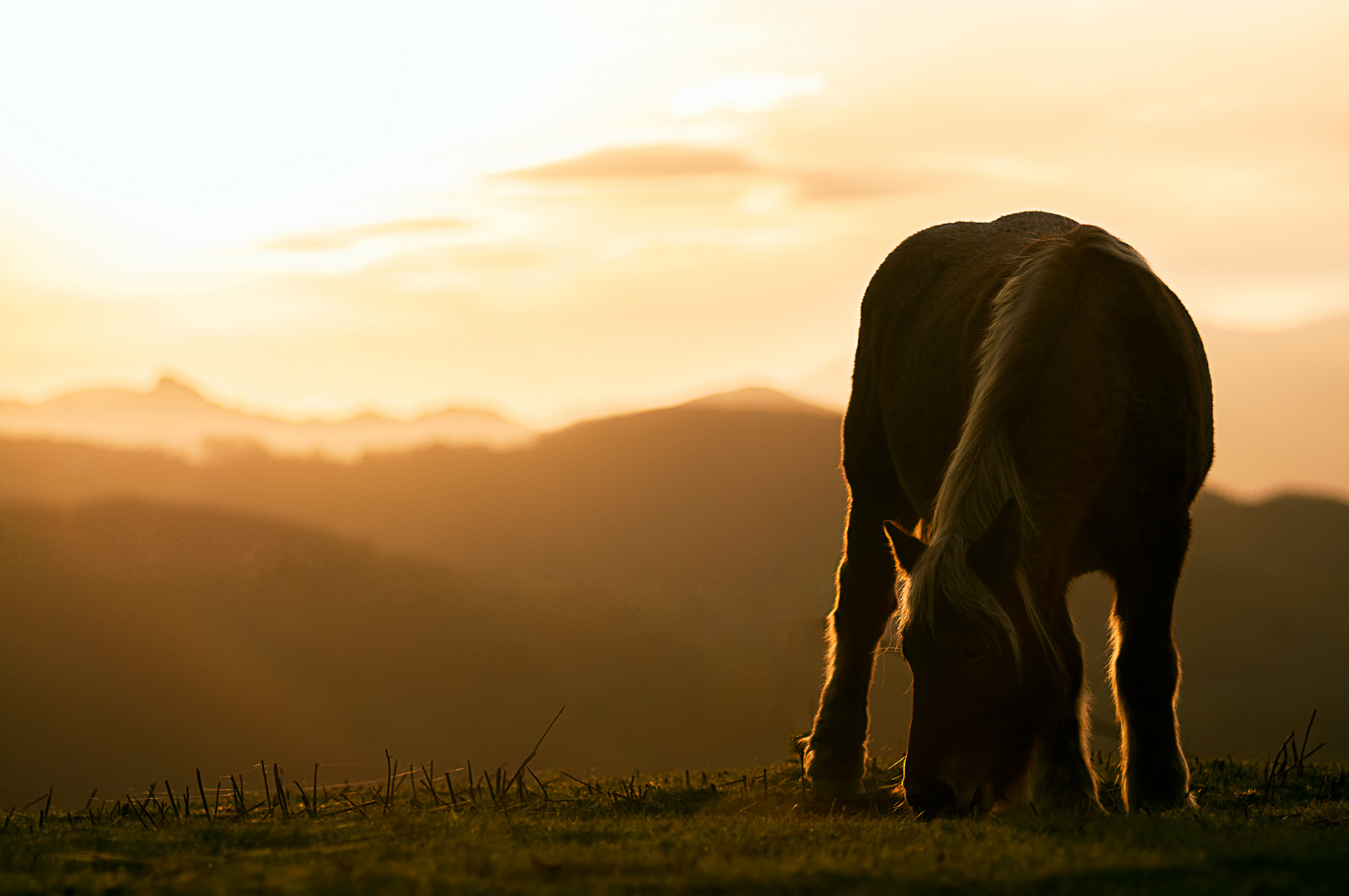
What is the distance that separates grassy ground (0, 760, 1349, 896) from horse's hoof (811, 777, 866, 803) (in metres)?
0.83

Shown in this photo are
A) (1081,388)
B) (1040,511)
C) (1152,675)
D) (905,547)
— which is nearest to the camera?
(1040,511)

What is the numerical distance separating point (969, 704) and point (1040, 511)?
1.19 m

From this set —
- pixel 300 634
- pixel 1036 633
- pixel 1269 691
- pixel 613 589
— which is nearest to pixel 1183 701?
pixel 1269 691

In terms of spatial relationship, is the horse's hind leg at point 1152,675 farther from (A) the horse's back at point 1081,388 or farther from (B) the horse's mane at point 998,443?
(B) the horse's mane at point 998,443

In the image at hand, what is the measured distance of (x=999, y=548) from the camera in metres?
5.71

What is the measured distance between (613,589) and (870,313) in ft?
126

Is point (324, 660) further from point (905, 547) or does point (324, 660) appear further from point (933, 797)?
point (933, 797)

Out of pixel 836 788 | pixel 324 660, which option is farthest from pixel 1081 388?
pixel 324 660

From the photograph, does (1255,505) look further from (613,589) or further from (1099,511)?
(1099,511)

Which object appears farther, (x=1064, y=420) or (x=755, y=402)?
(x=755, y=402)

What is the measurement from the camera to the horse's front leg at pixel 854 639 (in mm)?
8711

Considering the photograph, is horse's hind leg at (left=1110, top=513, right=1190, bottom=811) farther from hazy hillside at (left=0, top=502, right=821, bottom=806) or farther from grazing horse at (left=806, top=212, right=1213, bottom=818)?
hazy hillside at (left=0, top=502, right=821, bottom=806)

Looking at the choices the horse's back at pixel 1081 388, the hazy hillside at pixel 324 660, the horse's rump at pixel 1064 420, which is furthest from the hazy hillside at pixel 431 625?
the horse's rump at pixel 1064 420

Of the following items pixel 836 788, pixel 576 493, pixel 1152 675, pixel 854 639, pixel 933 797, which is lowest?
pixel 836 788
